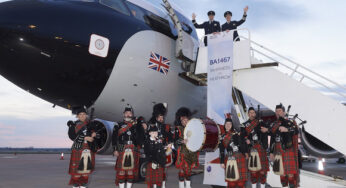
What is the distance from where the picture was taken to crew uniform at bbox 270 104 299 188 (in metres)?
6.67

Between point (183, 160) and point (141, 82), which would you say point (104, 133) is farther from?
point (183, 160)

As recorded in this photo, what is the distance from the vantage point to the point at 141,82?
7945 mm

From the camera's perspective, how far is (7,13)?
6.44 meters

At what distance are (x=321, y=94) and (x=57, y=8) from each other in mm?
6586

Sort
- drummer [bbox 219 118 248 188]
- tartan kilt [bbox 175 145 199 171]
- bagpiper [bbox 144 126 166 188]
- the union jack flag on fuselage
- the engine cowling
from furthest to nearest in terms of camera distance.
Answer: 1. the engine cowling
2. the union jack flag on fuselage
3. tartan kilt [bbox 175 145 199 171]
4. drummer [bbox 219 118 248 188]
5. bagpiper [bbox 144 126 166 188]

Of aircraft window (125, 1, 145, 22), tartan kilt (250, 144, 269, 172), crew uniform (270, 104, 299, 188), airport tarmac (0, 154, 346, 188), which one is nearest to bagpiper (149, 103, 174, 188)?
tartan kilt (250, 144, 269, 172)

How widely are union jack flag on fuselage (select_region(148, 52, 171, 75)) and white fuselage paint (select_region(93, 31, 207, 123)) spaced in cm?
9

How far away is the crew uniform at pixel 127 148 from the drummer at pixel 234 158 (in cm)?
179

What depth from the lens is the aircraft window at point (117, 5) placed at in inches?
314

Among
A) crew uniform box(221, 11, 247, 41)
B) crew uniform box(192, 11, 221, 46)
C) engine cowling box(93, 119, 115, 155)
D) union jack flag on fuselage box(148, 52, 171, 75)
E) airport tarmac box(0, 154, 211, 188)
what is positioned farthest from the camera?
crew uniform box(192, 11, 221, 46)

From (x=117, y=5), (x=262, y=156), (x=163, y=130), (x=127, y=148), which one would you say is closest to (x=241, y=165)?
(x=262, y=156)

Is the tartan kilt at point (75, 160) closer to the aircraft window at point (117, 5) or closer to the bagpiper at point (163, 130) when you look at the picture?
the bagpiper at point (163, 130)

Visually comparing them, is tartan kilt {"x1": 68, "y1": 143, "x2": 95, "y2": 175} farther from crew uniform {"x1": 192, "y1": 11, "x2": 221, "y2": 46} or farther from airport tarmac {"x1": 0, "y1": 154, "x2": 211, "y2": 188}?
crew uniform {"x1": 192, "y1": 11, "x2": 221, "y2": 46}

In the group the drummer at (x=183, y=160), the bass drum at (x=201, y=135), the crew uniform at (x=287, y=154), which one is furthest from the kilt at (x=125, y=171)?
the crew uniform at (x=287, y=154)
